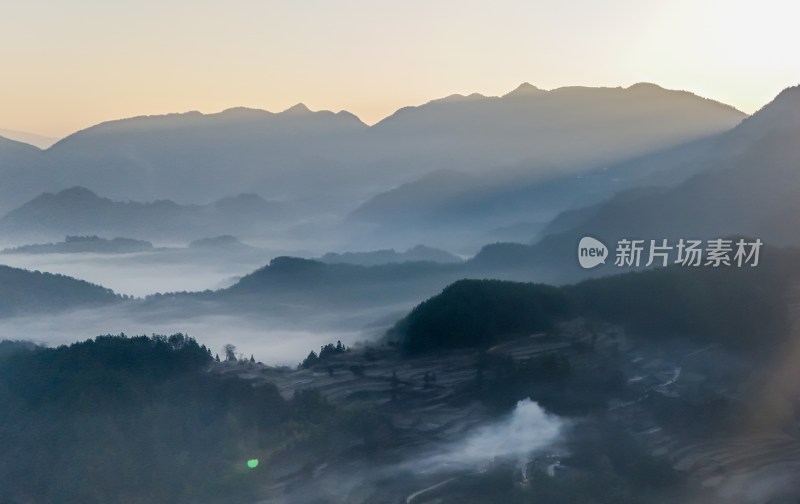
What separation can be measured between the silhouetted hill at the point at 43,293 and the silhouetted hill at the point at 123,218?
38.2 m

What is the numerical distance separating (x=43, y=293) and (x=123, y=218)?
5016 cm

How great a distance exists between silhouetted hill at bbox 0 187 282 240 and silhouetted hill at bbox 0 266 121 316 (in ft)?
125

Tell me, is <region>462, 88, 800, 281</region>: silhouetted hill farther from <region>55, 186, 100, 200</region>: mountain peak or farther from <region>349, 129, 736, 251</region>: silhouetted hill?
<region>55, 186, 100, 200</region>: mountain peak

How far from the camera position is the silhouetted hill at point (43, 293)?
301 ft

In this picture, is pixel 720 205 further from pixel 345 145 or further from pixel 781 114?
pixel 345 145

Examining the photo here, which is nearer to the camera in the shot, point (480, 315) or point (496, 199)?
point (480, 315)

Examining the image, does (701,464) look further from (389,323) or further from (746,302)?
(389,323)

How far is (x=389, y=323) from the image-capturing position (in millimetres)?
73000

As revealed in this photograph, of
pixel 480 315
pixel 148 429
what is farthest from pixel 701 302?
pixel 148 429

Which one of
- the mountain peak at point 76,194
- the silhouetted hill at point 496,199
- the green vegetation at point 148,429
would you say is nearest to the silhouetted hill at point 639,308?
the green vegetation at point 148,429

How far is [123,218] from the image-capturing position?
14288 cm

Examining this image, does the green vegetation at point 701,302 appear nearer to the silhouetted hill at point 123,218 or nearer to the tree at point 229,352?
the tree at point 229,352

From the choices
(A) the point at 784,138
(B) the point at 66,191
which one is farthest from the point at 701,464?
(B) the point at 66,191

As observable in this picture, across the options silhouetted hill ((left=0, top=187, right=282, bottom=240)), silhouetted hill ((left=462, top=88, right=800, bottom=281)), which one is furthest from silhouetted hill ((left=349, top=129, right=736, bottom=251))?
silhouetted hill ((left=0, top=187, right=282, bottom=240))
